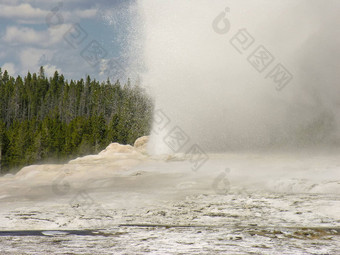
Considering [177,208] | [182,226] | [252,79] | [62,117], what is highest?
[62,117]

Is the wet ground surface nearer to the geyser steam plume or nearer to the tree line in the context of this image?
the geyser steam plume

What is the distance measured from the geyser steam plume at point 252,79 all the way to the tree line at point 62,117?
3.06m

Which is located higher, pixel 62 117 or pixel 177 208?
pixel 62 117

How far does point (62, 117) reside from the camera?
344 ft

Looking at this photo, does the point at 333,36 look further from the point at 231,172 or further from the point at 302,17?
the point at 231,172

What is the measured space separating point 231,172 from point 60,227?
6928mm

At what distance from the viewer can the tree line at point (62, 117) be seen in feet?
173

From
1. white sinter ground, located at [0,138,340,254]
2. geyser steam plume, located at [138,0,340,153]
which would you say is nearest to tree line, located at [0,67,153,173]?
geyser steam plume, located at [138,0,340,153]

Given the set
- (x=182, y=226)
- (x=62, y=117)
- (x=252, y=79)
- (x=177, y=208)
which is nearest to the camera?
(x=182, y=226)

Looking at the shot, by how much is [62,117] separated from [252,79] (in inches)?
3510

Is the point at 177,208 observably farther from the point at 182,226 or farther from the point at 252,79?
the point at 252,79

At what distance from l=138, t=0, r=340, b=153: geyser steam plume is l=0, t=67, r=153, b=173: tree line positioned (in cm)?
306

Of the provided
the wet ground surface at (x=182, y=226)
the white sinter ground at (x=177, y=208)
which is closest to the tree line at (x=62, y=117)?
the white sinter ground at (x=177, y=208)

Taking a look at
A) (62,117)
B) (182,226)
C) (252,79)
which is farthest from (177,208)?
(62,117)
